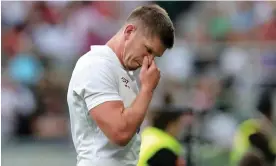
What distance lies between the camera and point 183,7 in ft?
28.9

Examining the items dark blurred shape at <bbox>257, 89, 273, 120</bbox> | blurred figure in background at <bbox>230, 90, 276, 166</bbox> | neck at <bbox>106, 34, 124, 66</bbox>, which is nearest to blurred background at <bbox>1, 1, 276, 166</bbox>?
dark blurred shape at <bbox>257, 89, 273, 120</bbox>

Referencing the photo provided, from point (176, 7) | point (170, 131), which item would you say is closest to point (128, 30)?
point (170, 131)

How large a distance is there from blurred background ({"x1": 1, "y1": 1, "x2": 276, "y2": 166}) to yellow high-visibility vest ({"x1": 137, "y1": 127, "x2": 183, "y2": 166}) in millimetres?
1071

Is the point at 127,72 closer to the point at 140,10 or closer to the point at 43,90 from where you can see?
the point at 140,10

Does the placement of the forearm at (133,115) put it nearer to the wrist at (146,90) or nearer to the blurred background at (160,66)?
the wrist at (146,90)

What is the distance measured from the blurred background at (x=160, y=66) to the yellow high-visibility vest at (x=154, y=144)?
107cm

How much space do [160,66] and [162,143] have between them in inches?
115

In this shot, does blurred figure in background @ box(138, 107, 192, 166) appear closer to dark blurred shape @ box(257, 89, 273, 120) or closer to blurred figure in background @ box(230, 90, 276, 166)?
blurred figure in background @ box(230, 90, 276, 166)

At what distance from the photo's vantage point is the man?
10.3 ft

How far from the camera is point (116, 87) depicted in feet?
10.6

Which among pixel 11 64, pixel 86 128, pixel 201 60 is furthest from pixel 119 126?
pixel 11 64

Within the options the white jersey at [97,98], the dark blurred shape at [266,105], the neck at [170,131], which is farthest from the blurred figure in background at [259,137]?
the white jersey at [97,98]

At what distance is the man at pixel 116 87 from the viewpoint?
3139mm

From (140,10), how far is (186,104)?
4.00 m
